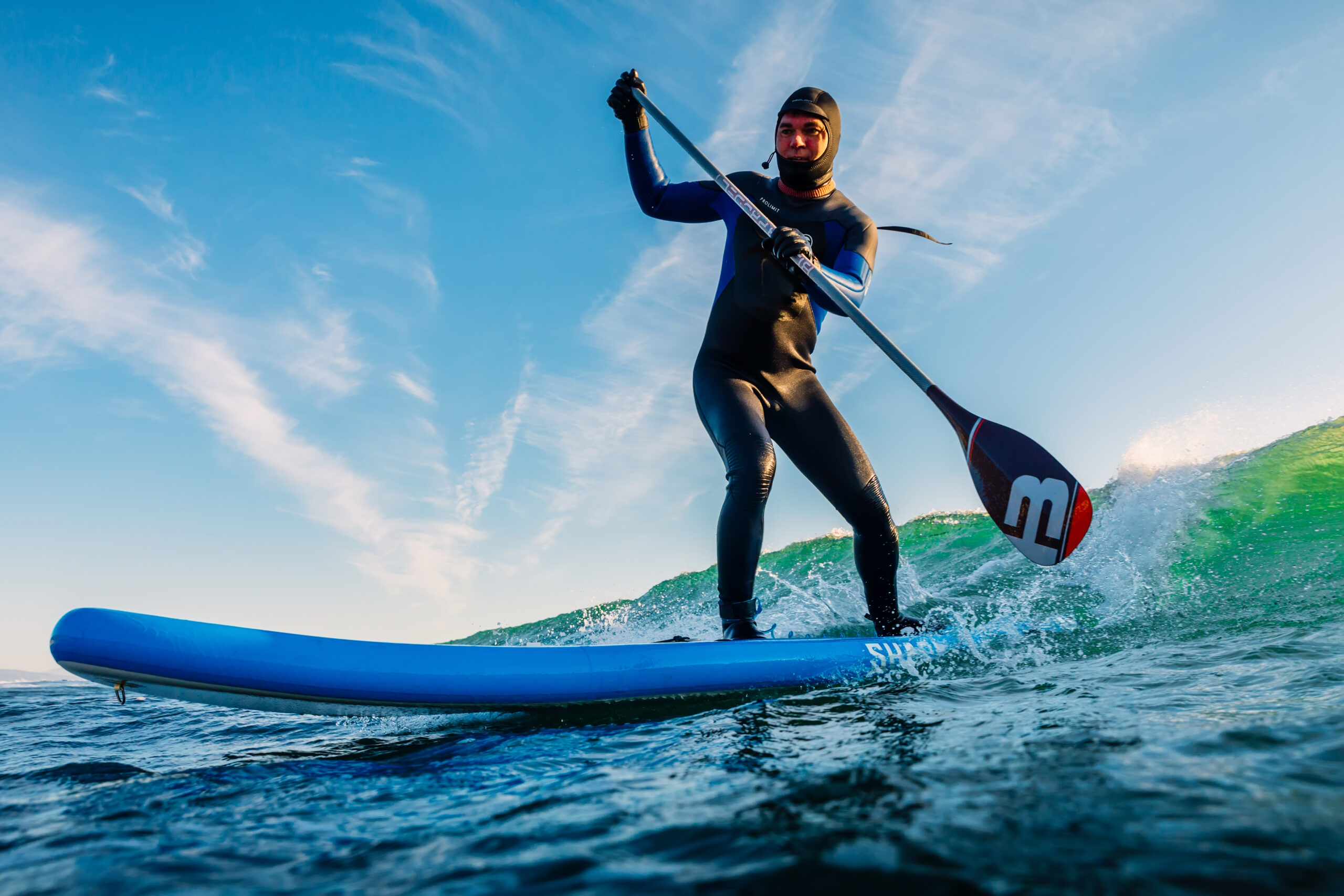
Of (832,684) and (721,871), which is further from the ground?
(832,684)

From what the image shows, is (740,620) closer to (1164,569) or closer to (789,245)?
(789,245)

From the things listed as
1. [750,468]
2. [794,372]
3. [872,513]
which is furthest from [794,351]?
[872,513]

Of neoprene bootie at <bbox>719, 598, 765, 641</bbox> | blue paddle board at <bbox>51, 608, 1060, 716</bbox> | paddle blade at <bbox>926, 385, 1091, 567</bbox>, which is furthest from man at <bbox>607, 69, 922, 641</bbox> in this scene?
paddle blade at <bbox>926, 385, 1091, 567</bbox>

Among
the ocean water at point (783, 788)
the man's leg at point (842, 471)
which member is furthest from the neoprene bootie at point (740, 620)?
the man's leg at point (842, 471)

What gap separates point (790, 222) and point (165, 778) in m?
3.23

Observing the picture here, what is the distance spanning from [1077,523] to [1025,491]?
231 mm

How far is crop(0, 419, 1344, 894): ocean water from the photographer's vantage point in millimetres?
1004

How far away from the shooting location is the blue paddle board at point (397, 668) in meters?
2.35

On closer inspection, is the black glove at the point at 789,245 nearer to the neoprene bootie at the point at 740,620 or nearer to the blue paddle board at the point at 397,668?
the neoprene bootie at the point at 740,620

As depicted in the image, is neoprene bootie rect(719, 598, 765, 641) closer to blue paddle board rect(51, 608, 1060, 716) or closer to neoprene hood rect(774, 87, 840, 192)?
blue paddle board rect(51, 608, 1060, 716)

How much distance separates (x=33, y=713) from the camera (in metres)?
3.95

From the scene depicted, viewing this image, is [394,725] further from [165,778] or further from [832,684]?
[832,684]

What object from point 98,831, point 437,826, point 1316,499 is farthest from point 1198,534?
point 98,831

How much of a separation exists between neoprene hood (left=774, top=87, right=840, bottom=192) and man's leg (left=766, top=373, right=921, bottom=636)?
957 mm
